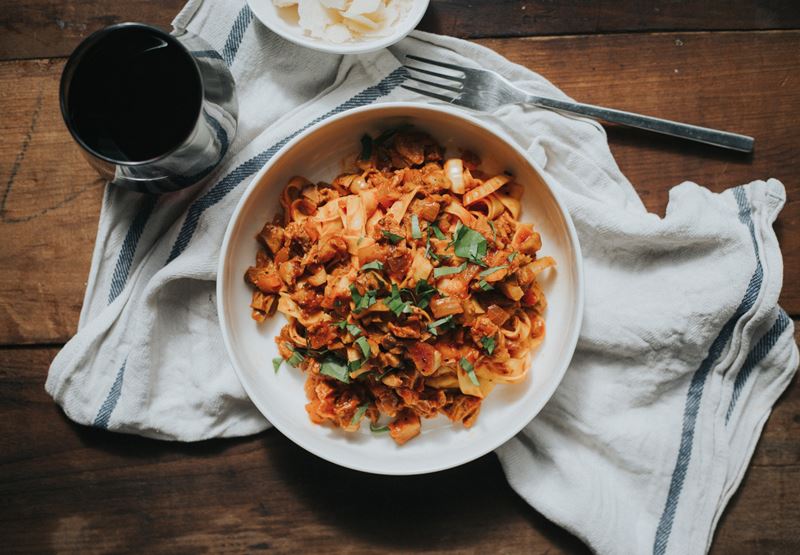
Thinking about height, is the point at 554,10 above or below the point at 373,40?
above

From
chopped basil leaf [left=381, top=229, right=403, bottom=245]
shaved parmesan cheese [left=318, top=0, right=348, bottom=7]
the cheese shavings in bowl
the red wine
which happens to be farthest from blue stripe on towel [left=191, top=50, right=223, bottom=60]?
chopped basil leaf [left=381, top=229, right=403, bottom=245]

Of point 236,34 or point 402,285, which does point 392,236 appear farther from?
point 236,34

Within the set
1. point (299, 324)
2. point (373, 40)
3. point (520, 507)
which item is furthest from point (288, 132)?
point (520, 507)

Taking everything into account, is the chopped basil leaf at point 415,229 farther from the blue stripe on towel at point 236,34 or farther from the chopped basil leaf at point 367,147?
the blue stripe on towel at point 236,34

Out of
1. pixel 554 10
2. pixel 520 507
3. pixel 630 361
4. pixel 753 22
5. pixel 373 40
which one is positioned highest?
pixel 753 22

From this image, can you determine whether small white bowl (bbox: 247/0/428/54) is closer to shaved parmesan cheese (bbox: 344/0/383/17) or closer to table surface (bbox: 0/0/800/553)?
shaved parmesan cheese (bbox: 344/0/383/17)

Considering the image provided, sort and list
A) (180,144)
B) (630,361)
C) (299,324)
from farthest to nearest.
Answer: (630,361) < (299,324) < (180,144)

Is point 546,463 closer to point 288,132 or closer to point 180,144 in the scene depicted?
point 288,132

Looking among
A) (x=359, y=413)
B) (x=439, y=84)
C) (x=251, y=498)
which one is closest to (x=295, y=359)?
(x=359, y=413)
